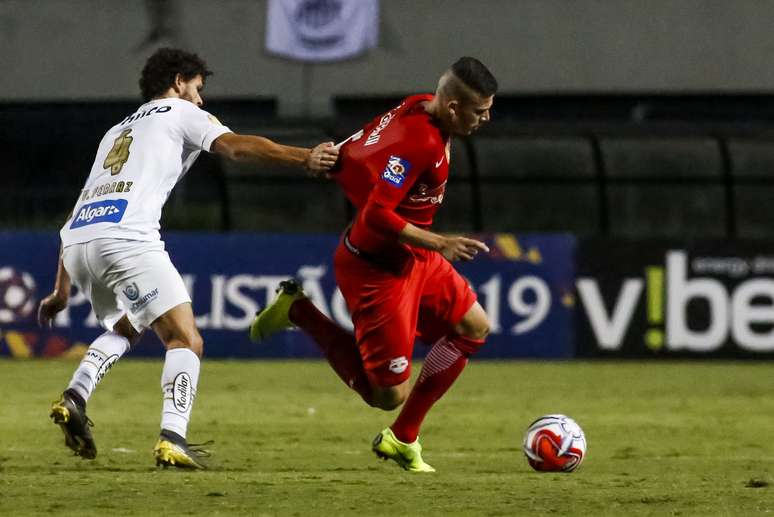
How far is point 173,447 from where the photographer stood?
7.95m

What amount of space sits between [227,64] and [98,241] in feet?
69.2

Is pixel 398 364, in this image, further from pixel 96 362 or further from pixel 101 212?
pixel 101 212

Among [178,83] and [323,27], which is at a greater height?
[178,83]

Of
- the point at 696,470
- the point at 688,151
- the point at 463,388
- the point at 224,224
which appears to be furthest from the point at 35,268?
the point at 696,470

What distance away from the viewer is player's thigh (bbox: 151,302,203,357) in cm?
810

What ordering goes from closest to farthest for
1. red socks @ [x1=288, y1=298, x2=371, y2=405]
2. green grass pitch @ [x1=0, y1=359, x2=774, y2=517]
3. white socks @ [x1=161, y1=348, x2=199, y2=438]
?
green grass pitch @ [x1=0, y1=359, x2=774, y2=517], white socks @ [x1=161, y1=348, x2=199, y2=438], red socks @ [x1=288, y1=298, x2=371, y2=405]

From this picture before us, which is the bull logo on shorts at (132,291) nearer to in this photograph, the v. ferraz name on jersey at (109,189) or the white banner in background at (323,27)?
the v. ferraz name on jersey at (109,189)

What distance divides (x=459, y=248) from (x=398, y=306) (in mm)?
1051

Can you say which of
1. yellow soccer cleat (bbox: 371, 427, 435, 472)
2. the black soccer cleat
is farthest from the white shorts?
yellow soccer cleat (bbox: 371, 427, 435, 472)

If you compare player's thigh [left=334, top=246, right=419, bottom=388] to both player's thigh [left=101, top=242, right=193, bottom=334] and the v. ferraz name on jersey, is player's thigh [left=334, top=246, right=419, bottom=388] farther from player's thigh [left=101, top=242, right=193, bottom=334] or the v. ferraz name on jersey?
the v. ferraz name on jersey

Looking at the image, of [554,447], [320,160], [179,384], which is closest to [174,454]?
[179,384]

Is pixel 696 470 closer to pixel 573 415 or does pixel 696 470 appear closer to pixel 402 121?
pixel 402 121

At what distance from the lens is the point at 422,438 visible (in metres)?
10.7

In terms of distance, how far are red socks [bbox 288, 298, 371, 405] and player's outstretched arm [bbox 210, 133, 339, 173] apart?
5.45 feet
